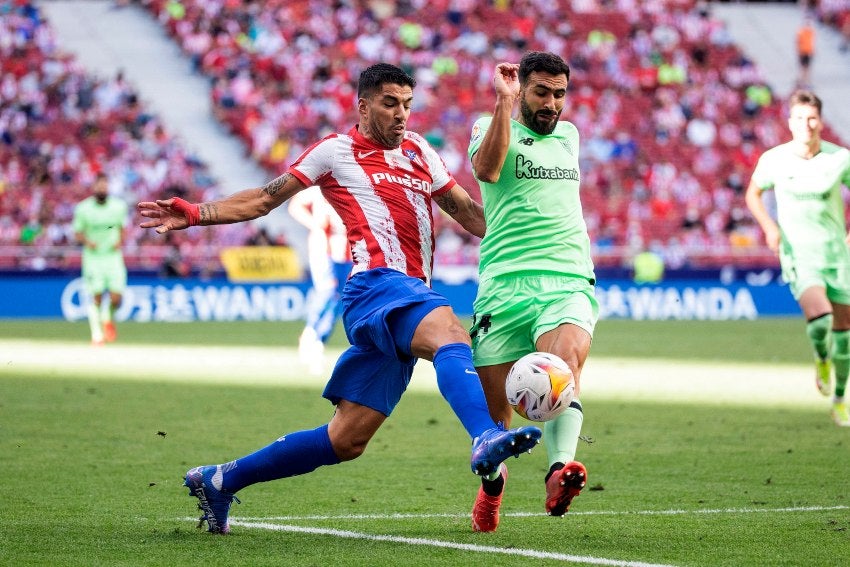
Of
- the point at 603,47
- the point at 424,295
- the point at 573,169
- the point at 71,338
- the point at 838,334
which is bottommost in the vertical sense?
the point at 71,338

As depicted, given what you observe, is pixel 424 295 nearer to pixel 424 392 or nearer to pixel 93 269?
pixel 424 392

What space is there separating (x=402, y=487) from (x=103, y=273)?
1362 centimetres

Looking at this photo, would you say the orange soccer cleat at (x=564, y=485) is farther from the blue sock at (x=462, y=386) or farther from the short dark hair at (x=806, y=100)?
the short dark hair at (x=806, y=100)

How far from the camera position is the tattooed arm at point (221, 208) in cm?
633

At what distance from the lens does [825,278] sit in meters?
11.0

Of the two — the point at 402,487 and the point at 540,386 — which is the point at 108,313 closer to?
the point at 402,487

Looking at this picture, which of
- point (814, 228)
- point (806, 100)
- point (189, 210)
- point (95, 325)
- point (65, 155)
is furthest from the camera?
point (65, 155)

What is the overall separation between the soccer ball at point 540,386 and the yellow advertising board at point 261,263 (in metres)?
22.6

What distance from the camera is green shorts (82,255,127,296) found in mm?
20734

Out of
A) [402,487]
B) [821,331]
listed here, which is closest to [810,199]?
[821,331]

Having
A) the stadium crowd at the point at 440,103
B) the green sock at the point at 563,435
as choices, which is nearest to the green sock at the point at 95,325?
the stadium crowd at the point at 440,103

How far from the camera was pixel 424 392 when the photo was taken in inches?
574

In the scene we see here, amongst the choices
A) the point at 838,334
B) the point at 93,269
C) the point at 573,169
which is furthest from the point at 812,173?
the point at 93,269

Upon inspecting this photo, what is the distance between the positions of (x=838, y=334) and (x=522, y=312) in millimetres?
5494
